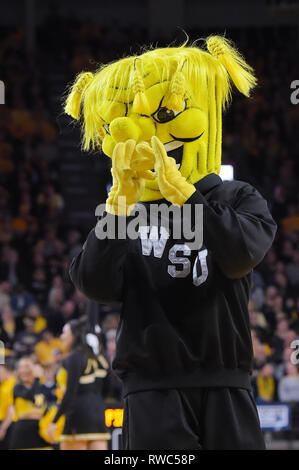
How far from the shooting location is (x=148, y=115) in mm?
2727

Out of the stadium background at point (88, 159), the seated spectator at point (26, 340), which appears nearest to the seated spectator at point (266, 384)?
the stadium background at point (88, 159)

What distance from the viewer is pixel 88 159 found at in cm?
1405

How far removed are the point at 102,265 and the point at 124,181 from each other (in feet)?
0.89

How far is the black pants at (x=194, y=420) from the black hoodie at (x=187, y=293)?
0.04 metres

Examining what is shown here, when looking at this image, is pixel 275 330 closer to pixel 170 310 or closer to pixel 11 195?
pixel 11 195

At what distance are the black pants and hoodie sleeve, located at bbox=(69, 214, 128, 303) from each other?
348 mm

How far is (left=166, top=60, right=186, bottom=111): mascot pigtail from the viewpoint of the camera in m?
2.69

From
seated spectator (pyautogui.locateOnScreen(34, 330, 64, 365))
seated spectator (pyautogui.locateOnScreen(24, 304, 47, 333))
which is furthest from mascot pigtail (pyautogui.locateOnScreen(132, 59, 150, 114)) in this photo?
seated spectator (pyautogui.locateOnScreen(24, 304, 47, 333))

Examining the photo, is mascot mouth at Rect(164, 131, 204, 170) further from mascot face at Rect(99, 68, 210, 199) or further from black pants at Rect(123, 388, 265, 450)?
black pants at Rect(123, 388, 265, 450)

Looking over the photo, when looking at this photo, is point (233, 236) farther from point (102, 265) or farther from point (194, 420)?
point (194, 420)

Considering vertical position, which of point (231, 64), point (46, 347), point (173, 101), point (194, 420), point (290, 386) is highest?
point (231, 64)

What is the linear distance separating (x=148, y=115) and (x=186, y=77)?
0.19 meters

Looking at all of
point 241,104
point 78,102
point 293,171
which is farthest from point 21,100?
point 78,102

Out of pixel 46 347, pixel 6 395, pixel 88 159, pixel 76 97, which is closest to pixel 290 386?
pixel 46 347
